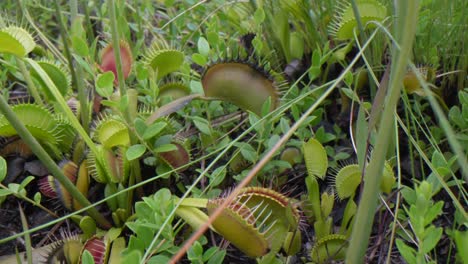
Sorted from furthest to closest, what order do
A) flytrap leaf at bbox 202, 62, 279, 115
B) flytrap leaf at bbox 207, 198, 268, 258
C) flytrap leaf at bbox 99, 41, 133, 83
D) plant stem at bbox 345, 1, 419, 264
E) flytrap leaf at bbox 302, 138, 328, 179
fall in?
flytrap leaf at bbox 99, 41, 133, 83, flytrap leaf at bbox 202, 62, 279, 115, flytrap leaf at bbox 302, 138, 328, 179, flytrap leaf at bbox 207, 198, 268, 258, plant stem at bbox 345, 1, 419, 264

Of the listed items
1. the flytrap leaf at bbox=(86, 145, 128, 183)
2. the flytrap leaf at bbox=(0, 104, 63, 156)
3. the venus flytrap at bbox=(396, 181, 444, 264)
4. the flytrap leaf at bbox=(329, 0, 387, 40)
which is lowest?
the flytrap leaf at bbox=(86, 145, 128, 183)

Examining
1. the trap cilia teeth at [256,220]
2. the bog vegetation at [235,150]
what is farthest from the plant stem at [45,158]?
the trap cilia teeth at [256,220]

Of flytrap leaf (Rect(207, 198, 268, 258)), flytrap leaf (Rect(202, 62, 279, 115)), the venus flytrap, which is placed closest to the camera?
the venus flytrap

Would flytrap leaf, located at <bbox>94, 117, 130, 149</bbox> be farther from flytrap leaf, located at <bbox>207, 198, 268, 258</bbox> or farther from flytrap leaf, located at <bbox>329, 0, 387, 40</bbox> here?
flytrap leaf, located at <bbox>329, 0, 387, 40</bbox>

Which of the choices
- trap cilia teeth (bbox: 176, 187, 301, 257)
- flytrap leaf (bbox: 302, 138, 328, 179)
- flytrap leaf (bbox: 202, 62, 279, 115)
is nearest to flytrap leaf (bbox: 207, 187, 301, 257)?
trap cilia teeth (bbox: 176, 187, 301, 257)

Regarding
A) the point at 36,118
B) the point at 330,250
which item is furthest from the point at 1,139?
the point at 330,250

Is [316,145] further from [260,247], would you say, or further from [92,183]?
[92,183]

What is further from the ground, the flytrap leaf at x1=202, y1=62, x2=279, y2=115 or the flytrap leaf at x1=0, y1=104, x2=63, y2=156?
the flytrap leaf at x1=202, y1=62, x2=279, y2=115
